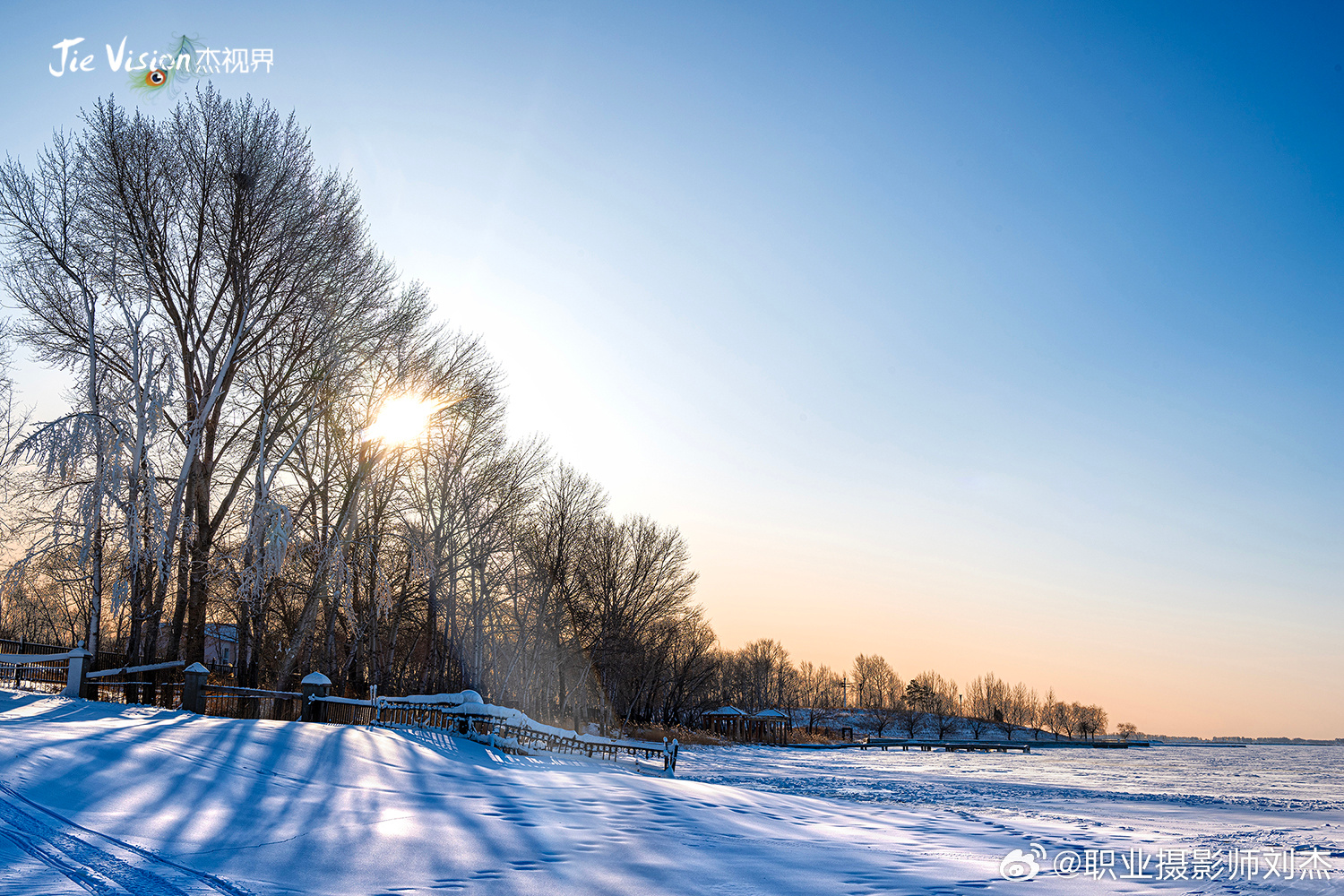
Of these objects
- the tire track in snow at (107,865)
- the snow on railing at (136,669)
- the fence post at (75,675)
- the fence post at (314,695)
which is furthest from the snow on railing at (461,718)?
the tire track in snow at (107,865)

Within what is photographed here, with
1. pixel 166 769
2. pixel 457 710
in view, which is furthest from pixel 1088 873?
pixel 457 710

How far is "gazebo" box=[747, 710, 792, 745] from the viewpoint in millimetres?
65375

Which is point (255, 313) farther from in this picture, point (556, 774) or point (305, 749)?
point (556, 774)

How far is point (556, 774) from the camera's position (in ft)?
39.6

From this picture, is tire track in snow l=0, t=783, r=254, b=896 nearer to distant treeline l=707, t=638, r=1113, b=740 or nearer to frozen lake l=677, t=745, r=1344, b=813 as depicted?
frozen lake l=677, t=745, r=1344, b=813

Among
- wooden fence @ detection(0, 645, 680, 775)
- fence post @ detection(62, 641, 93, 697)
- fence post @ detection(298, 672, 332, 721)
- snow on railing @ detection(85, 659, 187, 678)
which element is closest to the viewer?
fence post @ detection(62, 641, 93, 697)

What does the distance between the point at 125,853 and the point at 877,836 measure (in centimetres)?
670

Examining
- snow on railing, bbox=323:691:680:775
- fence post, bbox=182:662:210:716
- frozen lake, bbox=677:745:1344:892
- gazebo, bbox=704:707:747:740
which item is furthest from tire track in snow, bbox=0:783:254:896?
gazebo, bbox=704:707:747:740

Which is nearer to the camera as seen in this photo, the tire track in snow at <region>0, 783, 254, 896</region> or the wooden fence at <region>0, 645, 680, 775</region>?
the tire track in snow at <region>0, 783, 254, 896</region>

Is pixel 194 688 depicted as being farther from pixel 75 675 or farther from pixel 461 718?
pixel 461 718

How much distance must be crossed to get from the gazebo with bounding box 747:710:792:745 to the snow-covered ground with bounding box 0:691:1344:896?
54775 mm

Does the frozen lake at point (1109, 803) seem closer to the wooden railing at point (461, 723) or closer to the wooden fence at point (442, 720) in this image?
the wooden railing at point (461, 723)

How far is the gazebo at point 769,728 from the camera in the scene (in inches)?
2574

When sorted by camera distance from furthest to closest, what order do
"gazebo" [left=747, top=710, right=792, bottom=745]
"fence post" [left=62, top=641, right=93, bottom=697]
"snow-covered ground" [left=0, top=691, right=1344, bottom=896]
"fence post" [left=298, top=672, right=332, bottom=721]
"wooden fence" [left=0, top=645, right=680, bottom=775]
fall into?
1. "gazebo" [left=747, top=710, right=792, bottom=745]
2. "fence post" [left=298, top=672, right=332, bottom=721]
3. "wooden fence" [left=0, top=645, right=680, bottom=775]
4. "fence post" [left=62, top=641, right=93, bottom=697]
5. "snow-covered ground" [left=0, top=691, right=1344, bottom=896]
